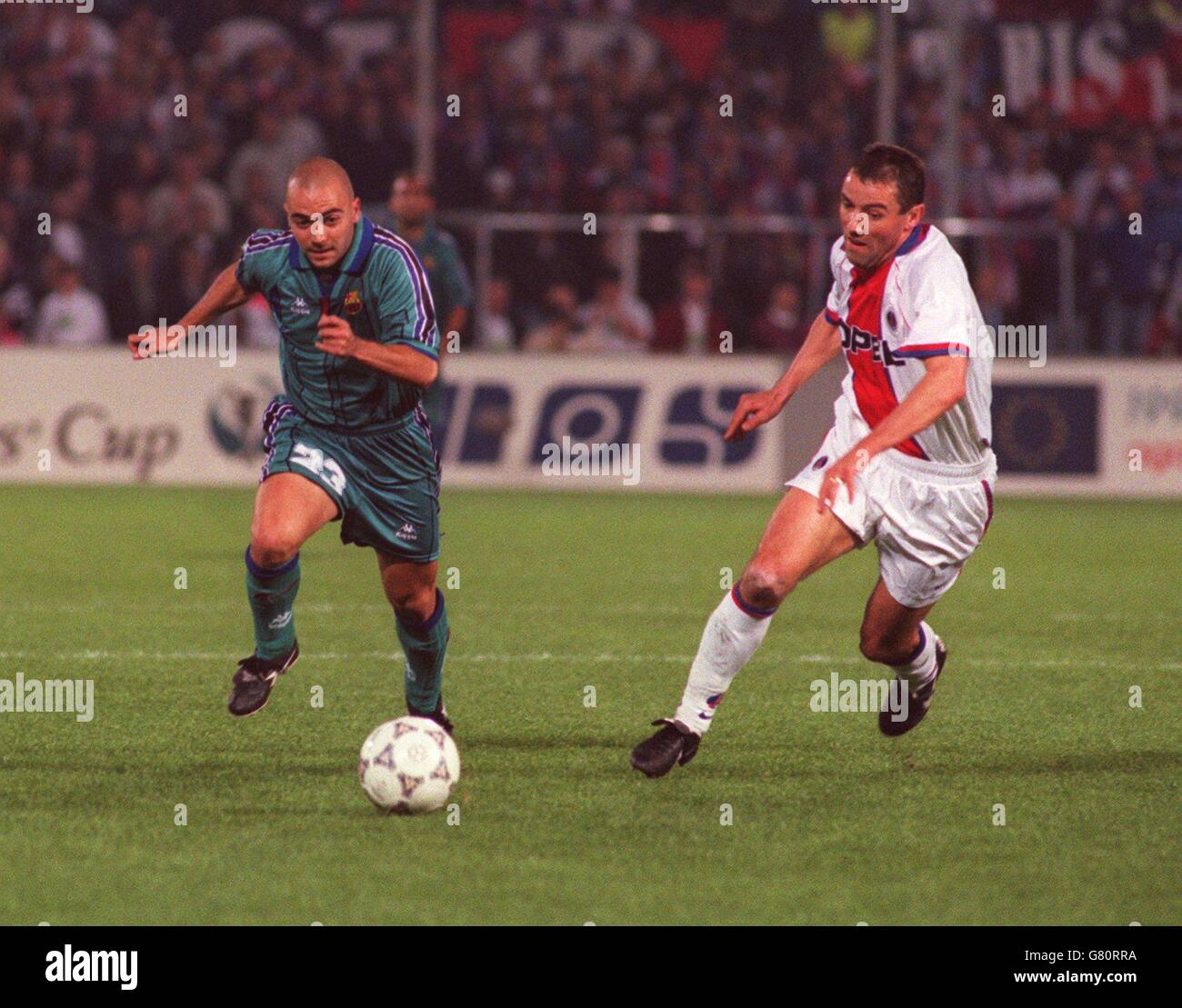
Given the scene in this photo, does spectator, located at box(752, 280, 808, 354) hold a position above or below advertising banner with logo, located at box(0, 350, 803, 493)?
above

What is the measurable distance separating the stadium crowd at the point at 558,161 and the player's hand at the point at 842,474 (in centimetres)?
975

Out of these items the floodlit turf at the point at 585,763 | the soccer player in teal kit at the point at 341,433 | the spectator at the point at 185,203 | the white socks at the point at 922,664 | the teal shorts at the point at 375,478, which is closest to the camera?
the floodlit turf at the point at 585,763

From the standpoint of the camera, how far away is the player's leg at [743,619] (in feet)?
20.2

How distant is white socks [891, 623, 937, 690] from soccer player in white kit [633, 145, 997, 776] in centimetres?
6

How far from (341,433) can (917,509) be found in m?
1.85

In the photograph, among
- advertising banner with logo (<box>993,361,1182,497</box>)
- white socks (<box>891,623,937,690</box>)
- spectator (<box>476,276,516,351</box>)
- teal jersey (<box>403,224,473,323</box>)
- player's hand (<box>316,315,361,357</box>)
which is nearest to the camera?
player's hand (<box>316,315,361,357</box>)

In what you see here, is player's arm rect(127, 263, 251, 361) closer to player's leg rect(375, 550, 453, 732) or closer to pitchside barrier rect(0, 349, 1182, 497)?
player's leg rect(375, 550, 453, 732)

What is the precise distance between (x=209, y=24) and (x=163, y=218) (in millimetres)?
3897

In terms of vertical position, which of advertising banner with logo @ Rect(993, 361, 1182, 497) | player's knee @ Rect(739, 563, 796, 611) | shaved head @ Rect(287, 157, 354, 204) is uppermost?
advertising banner with logo @ Rect(993, 361, 1182, 497)

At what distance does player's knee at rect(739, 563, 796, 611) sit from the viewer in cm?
612

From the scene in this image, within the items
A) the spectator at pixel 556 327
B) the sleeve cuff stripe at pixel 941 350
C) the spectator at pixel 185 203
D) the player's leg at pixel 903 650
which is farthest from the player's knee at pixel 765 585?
the spectator at pixel 185 203

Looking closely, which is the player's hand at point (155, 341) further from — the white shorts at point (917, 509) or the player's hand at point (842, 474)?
the player's hand at point (842, 474)

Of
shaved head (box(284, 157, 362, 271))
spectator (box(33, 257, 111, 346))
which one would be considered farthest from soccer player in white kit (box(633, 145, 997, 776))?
spectator (box(33, 257, 111, 346))

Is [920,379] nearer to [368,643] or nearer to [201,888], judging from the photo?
[201,888]
